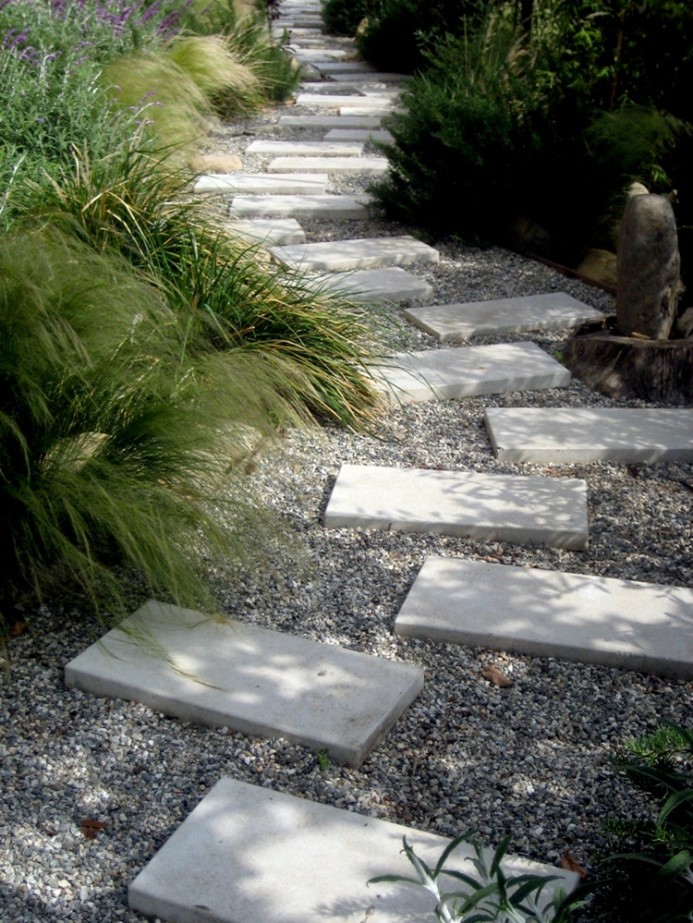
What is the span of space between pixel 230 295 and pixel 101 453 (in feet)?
4.87

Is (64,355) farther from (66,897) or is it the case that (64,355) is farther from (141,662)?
(66,897)

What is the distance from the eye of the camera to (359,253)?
19.5ft

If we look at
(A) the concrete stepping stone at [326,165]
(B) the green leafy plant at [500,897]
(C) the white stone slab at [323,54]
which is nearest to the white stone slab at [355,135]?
(A) the concrete stepping stone at [326,165]

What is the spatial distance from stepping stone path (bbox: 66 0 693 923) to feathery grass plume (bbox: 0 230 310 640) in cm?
23

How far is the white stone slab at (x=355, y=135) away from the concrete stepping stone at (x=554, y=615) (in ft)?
21.2

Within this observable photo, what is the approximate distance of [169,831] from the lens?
2.21 metres

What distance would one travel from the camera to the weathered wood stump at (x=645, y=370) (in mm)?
4387

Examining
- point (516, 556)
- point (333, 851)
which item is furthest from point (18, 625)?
point (516, 556)

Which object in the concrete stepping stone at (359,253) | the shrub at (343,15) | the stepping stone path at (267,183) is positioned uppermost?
the shrub at (343,15)

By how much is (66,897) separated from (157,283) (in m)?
2.45

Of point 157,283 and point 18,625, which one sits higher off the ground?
point 157,283

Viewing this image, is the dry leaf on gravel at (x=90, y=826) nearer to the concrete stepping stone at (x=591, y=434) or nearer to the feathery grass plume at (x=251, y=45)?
the concrete stepping stone at (x=591, y=434)

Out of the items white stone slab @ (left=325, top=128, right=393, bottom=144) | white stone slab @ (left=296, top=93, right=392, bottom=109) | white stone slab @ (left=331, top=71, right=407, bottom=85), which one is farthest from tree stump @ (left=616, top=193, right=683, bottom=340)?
white stone slab @ (left=331, top=71, right=407, bottom=85)

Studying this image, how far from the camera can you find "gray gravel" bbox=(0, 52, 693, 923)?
7.15ft
